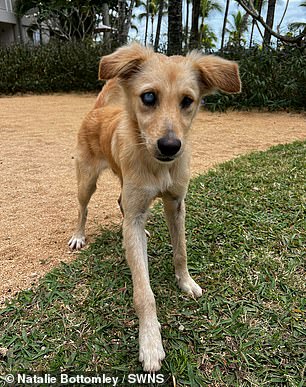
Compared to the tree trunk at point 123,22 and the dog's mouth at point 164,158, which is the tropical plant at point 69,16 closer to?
the tree trunk at point 123,22

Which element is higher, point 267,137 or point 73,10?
point 73,10

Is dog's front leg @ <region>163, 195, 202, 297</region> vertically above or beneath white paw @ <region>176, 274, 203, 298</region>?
above

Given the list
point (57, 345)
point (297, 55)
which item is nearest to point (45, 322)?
point (57, 345)

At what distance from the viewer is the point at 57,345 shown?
6.95 ft

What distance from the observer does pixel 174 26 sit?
34.4 ft

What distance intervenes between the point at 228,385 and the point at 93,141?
2300mm

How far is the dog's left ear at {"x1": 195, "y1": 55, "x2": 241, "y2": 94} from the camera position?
2305mm

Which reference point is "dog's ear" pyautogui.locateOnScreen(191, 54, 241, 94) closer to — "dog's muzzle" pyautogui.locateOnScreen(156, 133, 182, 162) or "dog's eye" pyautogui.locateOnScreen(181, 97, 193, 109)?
"dog's eye" pyautogui.locateOnScreen(181, 97, 193, 109)

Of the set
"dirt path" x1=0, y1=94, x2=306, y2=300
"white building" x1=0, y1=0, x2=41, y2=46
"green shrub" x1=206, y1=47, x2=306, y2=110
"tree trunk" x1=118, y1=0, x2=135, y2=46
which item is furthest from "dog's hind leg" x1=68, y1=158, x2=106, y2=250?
"white building" x1=0, y1=0, x2=41, y2=46

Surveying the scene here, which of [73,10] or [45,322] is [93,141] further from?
[73,10]

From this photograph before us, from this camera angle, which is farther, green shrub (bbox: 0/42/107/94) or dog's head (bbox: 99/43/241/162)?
green shrub (bbox: 0/42/107/94)

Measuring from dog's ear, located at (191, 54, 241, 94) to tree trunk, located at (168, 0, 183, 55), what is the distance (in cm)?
882

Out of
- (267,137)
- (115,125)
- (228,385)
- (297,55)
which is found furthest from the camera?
(297,55)

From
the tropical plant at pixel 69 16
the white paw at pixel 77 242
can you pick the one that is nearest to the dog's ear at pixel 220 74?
the white paw at pixel 77 242
